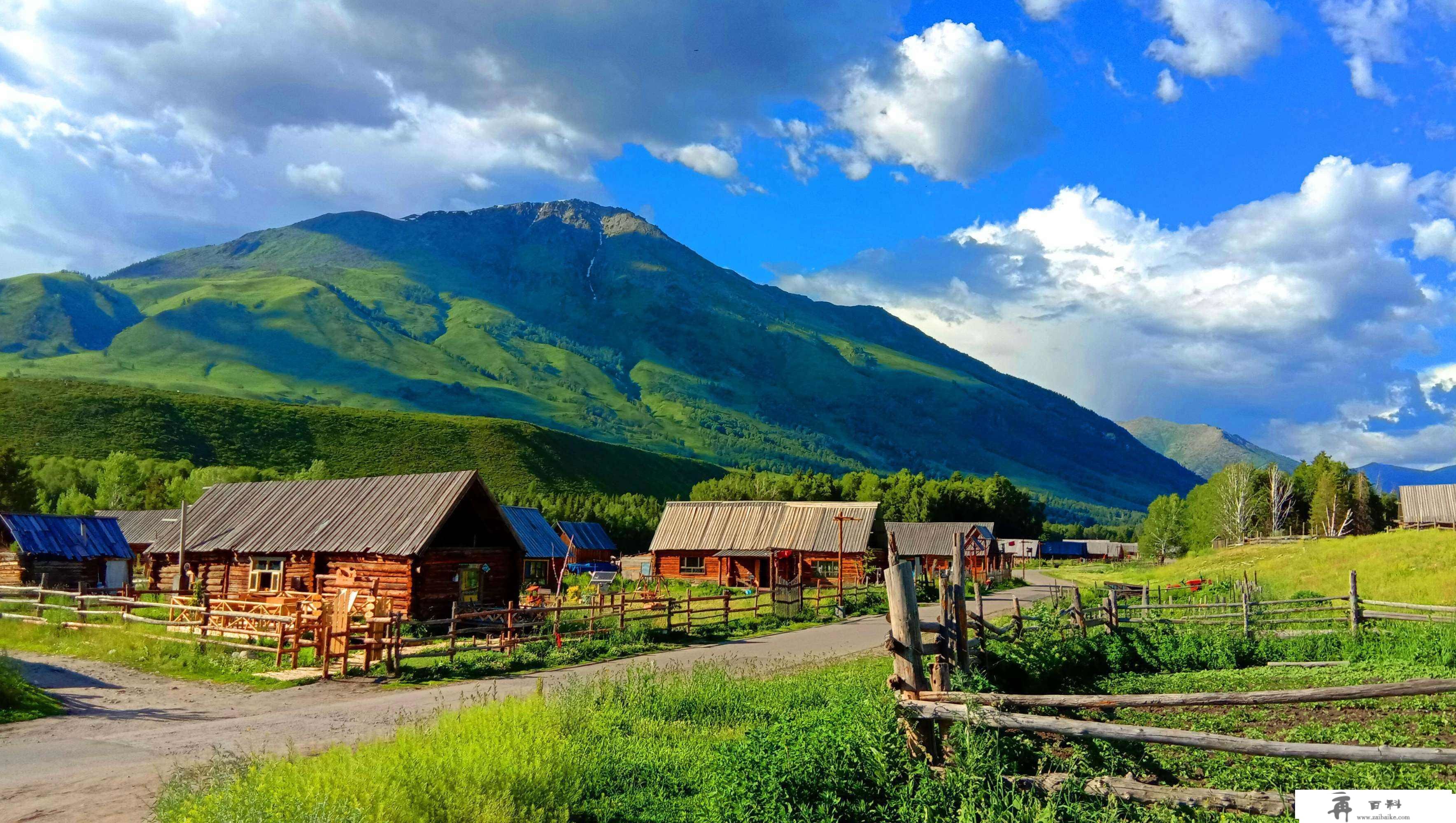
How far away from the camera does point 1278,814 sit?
27.6ft

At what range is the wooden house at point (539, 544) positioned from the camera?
5519 cm

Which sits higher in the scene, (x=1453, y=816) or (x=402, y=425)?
(x=402, y=425)

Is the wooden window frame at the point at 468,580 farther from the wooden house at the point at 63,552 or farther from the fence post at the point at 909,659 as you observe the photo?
the fence post at the point at 909,659

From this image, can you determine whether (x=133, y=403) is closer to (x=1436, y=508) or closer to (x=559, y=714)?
(x=559, y=714)

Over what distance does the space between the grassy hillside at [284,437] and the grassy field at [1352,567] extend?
96973 mm

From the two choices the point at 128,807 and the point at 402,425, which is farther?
the point at 402,425

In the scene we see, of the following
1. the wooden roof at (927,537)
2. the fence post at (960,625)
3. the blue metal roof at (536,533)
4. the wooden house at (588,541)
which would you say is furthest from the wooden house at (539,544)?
the fence post at (960,625)

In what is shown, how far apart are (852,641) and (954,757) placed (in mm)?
19588

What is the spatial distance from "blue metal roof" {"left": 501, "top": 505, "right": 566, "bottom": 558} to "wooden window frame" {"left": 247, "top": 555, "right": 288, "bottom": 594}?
2010 cm

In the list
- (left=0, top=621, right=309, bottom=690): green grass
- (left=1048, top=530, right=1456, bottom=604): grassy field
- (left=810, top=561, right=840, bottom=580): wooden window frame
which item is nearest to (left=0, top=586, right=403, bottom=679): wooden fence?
(left=0, top=621, right=309, bottom=690): green grass

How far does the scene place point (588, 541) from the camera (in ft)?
249

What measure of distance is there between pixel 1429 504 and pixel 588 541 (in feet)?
246

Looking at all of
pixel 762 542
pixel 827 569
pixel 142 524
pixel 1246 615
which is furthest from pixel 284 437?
pixel 1246 615

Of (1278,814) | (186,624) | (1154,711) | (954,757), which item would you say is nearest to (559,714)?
(954,757)
